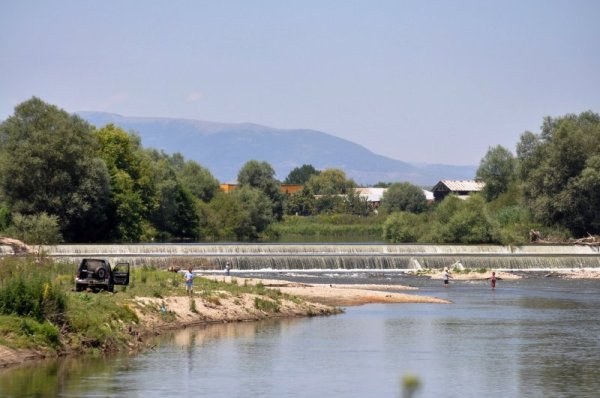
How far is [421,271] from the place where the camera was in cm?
6944

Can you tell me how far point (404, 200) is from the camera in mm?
160375

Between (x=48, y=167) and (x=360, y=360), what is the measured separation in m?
52.2

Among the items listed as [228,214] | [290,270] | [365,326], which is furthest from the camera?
[228,214]

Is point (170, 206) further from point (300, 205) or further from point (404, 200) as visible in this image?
point (300, 205)

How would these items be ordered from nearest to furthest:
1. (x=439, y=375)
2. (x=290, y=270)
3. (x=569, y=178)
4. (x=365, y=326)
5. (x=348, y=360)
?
(x=439, y=375) → (x=348, y=360) → (x=365, y=326) → (x=290, y=270) → (x=569, y=178)

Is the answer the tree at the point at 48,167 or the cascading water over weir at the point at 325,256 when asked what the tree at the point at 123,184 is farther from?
the cascading water over weir at the point at 325,256

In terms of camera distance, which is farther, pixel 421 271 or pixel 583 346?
pixel 421 271

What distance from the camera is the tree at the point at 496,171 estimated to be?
438ft

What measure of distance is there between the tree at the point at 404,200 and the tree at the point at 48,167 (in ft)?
265

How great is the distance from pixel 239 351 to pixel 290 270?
33.8 m

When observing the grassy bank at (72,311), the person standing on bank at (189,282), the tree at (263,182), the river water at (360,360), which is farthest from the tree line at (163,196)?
the river water at (360,360)

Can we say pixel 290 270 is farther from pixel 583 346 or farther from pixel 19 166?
pixel 583 346

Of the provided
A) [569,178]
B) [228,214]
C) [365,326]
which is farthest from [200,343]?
[228,214]

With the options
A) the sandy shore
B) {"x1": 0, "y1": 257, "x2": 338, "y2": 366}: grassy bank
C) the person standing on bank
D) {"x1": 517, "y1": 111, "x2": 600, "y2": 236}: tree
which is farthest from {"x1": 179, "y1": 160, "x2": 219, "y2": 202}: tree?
{"x1": 0, "y1": 257, "x2": 338, "y2": 366}: grassy bank
